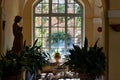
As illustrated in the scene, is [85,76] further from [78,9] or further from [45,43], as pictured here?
[78,9]

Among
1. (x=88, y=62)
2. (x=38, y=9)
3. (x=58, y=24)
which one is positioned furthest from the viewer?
(x=58, y=24)

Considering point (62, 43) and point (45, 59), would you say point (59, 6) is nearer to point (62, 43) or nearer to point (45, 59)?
point (62, 43)

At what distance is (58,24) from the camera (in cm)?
1314

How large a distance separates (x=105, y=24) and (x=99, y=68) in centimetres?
101

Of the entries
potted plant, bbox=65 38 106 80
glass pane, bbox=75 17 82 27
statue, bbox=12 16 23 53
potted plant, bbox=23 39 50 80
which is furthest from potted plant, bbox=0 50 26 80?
glass pane, bbox=75 17 82 27

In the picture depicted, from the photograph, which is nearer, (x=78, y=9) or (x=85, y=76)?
(x=85, y=76)

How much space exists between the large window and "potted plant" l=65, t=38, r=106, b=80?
587 cm

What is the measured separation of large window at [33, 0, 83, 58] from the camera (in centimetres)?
1305

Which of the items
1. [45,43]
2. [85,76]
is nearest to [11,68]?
[85,76]

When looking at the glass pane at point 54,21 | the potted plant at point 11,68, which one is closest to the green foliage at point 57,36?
the glass pane at point 54,21

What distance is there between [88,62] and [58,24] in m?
6.36

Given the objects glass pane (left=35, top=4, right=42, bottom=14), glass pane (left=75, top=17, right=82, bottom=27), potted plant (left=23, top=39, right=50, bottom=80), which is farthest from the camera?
glass pane (left=75, top=17, right=82, bottom=27)

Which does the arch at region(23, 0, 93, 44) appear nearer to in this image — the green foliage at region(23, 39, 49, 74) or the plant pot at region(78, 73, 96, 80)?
the green foliage at region(23, 39, 49, 74)

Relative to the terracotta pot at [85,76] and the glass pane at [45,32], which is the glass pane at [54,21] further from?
the terracotta pot at [85,76]
